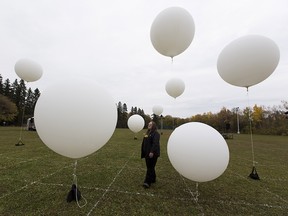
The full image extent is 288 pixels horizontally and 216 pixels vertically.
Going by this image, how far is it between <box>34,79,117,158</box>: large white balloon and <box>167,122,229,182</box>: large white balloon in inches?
63.7

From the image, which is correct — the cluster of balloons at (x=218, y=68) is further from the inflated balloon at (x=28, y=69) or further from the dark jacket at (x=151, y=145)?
the inflated balloon at (x=28, y=69)

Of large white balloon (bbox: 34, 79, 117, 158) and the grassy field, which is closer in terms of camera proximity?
large white balloon (bbox: 34, 79, 117, 158)

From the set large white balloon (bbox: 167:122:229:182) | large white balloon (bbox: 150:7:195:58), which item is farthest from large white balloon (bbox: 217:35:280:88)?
large white balloon (bbox: 167:122:229:182)

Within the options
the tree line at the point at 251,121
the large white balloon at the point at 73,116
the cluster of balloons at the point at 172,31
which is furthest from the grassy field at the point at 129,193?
the tree line at the point at 251,121

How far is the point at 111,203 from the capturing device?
11.6 ft

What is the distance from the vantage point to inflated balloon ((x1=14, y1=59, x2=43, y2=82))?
28.8 ft

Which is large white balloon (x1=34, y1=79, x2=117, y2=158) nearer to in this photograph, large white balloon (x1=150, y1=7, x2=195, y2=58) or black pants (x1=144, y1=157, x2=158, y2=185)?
black pants (x1=144, y1=157, x2=158, y2=185)

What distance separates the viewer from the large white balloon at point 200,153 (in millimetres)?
3227

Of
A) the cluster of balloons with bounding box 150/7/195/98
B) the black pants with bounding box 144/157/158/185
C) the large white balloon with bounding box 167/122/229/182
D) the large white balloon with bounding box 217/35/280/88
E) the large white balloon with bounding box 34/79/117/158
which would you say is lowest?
the black pants with bounding box 144/157/158/185

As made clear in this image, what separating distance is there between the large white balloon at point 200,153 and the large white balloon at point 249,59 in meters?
2.15

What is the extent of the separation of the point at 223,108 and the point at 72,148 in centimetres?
7446

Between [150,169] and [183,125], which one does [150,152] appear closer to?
[150,169]

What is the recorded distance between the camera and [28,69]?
8.91 metres

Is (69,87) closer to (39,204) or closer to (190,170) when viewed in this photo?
(39,204)
